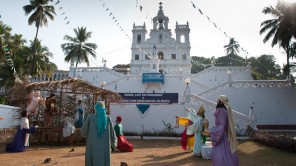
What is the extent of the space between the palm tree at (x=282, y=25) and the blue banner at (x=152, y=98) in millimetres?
10497

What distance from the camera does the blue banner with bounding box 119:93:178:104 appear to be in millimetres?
16125

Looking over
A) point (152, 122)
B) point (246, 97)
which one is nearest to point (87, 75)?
point (152, 122)

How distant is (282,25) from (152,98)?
12458 millimetres

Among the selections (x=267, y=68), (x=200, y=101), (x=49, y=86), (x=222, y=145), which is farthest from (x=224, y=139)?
(x=267, y=68)

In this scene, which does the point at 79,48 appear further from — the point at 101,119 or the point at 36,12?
the point at 101,119

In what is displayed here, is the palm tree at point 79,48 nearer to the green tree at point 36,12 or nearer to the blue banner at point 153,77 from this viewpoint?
the green tree at point 36,12

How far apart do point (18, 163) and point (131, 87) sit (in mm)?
18973

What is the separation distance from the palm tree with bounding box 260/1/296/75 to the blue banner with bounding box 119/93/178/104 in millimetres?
10497

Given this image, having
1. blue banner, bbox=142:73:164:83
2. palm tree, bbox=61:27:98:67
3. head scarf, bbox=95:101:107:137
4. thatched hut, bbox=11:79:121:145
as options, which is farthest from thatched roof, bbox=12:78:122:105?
palm tree, bbox=61:27:98:67

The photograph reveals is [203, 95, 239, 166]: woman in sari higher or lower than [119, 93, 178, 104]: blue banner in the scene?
lower

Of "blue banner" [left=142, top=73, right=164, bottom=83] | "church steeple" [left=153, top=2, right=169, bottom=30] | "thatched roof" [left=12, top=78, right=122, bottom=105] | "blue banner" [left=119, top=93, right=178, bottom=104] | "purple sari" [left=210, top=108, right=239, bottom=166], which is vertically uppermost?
"church steeple" [left=153, top=2, right=169, bottom=30]

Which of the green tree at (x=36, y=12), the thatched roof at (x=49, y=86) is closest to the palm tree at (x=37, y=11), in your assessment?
the green tree at (x=36, y=12)

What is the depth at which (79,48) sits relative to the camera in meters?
34.7

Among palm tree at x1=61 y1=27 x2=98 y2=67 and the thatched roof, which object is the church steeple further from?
the thatched roof
